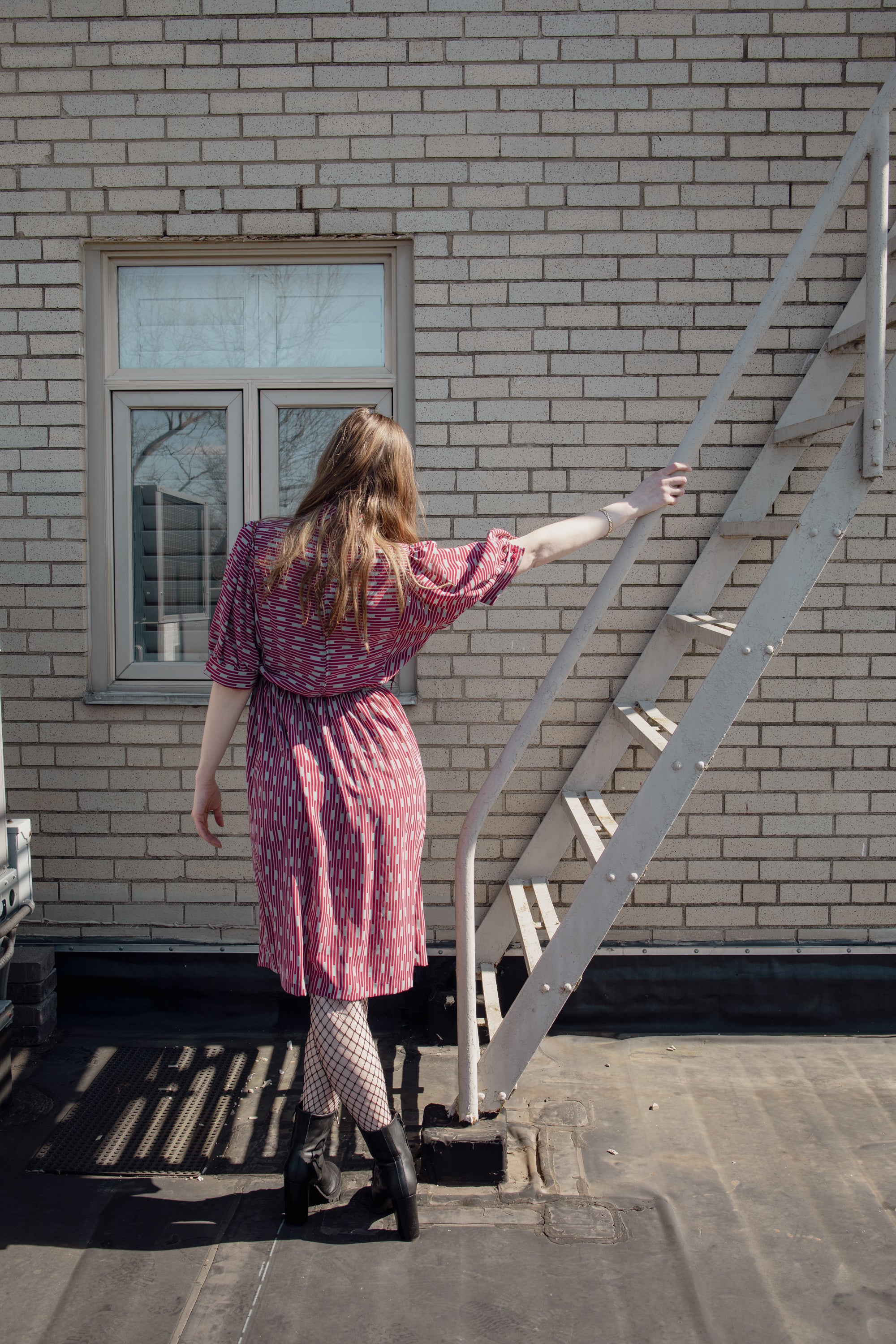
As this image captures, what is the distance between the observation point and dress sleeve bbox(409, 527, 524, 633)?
242 cm

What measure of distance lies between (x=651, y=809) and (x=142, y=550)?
89.0 inches

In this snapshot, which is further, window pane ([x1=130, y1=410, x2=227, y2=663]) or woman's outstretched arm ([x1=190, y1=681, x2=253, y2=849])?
window pane ([x1=130, y1=410, x2=227, y2=663])

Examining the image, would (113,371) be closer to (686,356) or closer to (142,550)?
(142,550)

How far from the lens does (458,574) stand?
245 centimetres

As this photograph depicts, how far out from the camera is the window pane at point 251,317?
12.3 feet

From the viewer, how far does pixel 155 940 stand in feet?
12.4

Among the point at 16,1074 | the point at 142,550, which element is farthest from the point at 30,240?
the point at 16,1074

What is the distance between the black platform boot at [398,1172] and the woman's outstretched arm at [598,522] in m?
1.44

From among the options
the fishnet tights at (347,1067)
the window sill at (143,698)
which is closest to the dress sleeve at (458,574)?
the fishnet tights at (347,1067)

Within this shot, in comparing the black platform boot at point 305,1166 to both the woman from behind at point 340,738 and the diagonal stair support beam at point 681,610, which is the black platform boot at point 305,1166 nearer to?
the woman from behind at point 340,738

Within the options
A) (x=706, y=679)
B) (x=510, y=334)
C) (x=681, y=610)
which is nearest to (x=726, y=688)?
(x=706, y=679)

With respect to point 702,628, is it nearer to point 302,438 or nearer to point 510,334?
point 510,334

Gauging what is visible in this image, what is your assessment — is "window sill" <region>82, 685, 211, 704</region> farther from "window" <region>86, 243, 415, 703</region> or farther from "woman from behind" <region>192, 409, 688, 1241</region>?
"woman from behind" <region>192, 409, 688, 1241</region>

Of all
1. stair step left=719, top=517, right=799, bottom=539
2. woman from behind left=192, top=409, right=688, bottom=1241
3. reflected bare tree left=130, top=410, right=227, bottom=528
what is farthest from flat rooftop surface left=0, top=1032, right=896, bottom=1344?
reflected bare tree left=130, top=410, right=227, bottom=528
